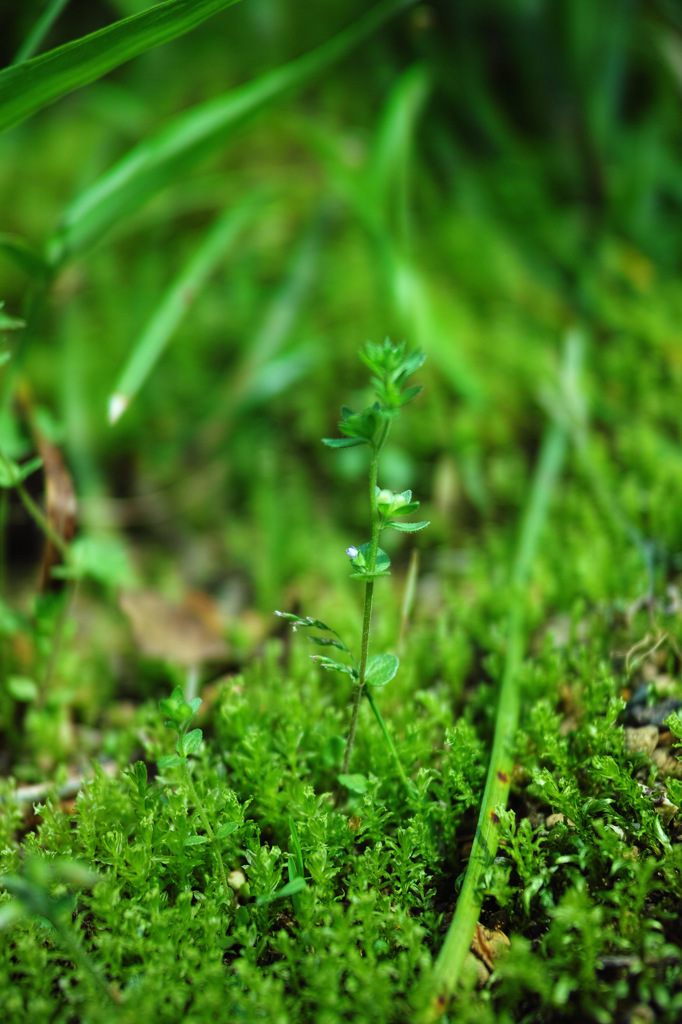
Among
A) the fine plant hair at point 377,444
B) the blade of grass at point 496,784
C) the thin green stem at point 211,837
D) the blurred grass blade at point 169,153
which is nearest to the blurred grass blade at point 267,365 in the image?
the blurred grass blade at point 169,153

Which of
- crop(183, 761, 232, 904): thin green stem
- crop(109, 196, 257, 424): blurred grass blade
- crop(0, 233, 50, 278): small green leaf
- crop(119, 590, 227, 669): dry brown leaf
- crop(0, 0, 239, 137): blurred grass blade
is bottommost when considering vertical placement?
crop(119, 590, 227, 669): dry brown leaf

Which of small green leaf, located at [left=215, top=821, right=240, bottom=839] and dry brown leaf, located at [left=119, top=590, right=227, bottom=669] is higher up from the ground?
small green leaf, located at [left=215, top=821, right=240, bottom=839]

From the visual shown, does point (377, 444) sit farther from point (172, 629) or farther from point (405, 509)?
point (172, 629)

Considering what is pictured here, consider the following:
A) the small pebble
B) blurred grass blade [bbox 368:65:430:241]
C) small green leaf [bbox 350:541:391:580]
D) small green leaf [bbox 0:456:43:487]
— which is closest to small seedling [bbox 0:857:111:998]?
Answer: small green leaf [bbox 350:541:391:580]

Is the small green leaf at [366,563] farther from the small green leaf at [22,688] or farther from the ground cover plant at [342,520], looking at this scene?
the small green leaf at [22,688]

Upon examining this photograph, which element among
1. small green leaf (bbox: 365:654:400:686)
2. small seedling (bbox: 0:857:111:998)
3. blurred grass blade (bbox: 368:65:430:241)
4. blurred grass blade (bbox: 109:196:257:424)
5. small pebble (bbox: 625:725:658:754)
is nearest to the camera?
small seedling (bbox: 0:857:111:998)

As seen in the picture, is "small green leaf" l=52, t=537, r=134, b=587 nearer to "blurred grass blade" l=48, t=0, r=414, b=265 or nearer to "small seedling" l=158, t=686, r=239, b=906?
"small seedling" l=158, t=686, r=239, b=906

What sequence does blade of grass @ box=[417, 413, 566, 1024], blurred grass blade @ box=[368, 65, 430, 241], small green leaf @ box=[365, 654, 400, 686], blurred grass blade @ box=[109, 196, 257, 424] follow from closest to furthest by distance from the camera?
blade of grass @ box=[417, 413, 566, 1024]
small green leaf @ box=[365, 654, 400, 686]
blurred grass blade @ box=[109, 196, 257, 424]
blurred grass blade @ box=[368, 65, 430, 241]
